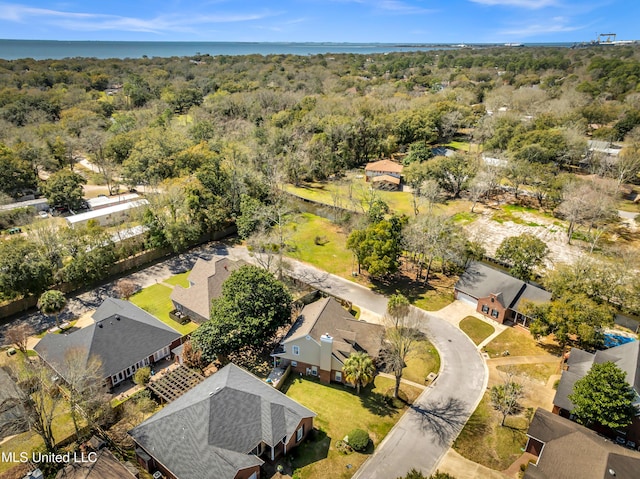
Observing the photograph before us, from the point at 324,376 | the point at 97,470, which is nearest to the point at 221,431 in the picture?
the point at 97,470

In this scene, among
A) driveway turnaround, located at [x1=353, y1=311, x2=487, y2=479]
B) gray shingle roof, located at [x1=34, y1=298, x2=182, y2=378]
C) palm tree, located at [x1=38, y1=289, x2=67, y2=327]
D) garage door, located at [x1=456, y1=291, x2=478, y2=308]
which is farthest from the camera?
garage door, located at [x1=456, y1=291, x2=478, y2=308]

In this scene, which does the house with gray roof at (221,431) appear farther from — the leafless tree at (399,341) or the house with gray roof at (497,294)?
the house with gray roof at (497,294)

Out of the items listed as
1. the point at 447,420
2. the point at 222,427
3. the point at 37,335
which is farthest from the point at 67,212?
the point at 447,420

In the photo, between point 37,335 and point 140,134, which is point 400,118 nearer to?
point 140,134

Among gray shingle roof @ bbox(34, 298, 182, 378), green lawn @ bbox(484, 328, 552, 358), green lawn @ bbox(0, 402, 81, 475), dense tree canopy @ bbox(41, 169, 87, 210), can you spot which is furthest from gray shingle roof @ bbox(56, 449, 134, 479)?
dense tree canopy @ bbox(41, 169, 87, 210)

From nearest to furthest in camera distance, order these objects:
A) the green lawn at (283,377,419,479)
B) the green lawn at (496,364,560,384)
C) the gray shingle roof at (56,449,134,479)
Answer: the gray shingle roof at (56,449,134,479)
the green lawn at (283,377,419,479)
the green lawn at (496,364,560,384)

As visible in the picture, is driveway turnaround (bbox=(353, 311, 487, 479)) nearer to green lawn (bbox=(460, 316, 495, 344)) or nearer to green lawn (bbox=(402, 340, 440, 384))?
green lawn (bbox=(402, 340, 440, 384))

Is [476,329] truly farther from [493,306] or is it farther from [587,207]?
[587,207]

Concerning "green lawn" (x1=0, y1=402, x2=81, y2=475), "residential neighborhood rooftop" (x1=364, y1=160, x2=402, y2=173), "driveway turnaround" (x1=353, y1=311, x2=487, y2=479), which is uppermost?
"residential neighborhood rooftop" (x1=364, y1=160, x2=402, y2=173)
